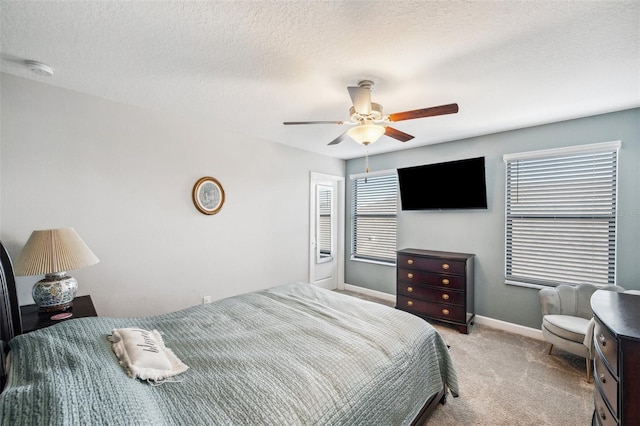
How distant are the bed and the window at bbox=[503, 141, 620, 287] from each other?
211cm

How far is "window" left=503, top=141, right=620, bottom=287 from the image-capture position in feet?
9.04

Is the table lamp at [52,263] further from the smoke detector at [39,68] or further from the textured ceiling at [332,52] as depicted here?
the textured ceiling at [332,52]

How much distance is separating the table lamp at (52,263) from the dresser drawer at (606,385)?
3237 millimetres

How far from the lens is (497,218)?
343 cm

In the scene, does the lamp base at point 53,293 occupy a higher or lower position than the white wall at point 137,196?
lower

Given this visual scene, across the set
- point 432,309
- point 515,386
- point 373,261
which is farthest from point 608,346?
point 373,261

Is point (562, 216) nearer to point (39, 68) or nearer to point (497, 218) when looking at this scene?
point (497, 218)

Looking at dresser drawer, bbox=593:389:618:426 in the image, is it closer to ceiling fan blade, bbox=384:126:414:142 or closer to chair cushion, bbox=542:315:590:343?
chair cushion, bbox=542:315:590:343

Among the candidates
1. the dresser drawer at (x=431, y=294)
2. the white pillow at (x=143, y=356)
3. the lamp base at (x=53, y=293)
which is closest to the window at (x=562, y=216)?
the dresser drawer at (x=431, y=294)

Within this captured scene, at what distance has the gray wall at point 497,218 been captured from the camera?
2.62m

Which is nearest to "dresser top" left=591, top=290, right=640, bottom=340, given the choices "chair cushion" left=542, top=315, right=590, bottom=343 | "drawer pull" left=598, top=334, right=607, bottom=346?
"drawer pull" left=598, top=334, right=607, bottom=346

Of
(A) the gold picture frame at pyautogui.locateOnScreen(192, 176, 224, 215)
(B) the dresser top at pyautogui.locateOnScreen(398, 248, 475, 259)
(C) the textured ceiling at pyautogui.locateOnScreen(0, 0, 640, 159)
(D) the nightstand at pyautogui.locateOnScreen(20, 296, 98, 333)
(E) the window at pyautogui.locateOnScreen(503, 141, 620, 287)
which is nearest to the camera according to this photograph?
(C) the textured ceiling at pyautogui.locateOnScreen(0, 0, 640, 159)

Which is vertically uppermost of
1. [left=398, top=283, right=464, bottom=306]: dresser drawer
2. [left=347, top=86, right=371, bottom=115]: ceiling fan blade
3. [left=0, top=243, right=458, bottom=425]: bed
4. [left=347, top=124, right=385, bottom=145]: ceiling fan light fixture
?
[left=347, top=86, right=371, bottom=115]: ceiling fan blade

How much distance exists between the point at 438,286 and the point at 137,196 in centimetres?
369
